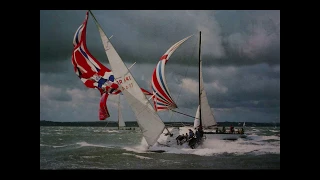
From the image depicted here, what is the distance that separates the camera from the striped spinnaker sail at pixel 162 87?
9047mm

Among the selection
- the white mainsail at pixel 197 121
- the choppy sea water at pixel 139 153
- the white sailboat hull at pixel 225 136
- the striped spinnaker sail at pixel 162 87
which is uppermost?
the striped spinnaker sail at pixel 162 87

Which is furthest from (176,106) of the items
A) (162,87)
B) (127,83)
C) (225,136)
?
(225,136)

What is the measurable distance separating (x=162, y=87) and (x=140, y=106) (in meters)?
0.58

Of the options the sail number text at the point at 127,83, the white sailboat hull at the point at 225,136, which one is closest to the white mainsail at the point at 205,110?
the white sailboat hull at the point at 225,136

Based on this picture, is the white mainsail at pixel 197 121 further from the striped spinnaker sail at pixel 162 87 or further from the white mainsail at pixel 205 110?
the striped spinnaker sail at pixel 162 87

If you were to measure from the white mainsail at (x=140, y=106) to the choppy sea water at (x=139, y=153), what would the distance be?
0.74ft

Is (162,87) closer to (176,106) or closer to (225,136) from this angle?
(176,106)

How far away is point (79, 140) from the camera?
9.78m

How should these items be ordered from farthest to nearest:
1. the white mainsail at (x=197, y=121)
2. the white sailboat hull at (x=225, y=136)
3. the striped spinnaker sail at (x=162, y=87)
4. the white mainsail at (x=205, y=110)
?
1. the white sailboat hull at (x=225, y=136)
2. the white mainsail at (x=197, y=121)
3. the white mainsail at (x=205, y=110)
4. the striped spinnaker sail at (x=162, y=87)

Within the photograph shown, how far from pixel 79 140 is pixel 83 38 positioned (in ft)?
7.09

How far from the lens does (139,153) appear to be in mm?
9344

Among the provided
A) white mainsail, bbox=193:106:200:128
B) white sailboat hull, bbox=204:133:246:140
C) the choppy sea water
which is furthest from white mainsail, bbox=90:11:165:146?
white sailboat hull, bbox=204:133:246:140
